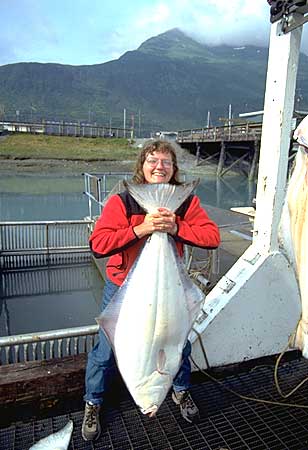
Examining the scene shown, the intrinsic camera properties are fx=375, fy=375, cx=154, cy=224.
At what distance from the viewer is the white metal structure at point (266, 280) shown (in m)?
2.42

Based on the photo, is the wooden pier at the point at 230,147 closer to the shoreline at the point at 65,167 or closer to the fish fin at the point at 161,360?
the shoreline at the point at 65,167

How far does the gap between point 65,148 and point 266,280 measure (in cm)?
3789

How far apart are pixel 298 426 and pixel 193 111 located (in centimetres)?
19787

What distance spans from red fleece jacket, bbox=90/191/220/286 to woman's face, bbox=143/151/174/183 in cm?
19

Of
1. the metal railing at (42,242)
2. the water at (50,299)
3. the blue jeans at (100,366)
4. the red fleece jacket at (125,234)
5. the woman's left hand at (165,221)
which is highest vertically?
the woman's left hand at (165,221)

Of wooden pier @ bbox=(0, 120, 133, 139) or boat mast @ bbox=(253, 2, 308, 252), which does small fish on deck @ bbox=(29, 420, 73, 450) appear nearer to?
boat mast @ bbox=(253, 2, 308, 252)

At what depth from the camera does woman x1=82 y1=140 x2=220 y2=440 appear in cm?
183

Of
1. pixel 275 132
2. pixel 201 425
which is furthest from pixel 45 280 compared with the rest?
pixel 275 132

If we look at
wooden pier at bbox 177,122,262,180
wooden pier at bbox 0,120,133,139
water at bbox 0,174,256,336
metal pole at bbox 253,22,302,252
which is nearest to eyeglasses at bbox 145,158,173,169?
metal pole at bbox 253,22,302,252

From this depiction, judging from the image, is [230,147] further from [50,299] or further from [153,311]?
[153,311]

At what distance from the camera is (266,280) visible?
2.73 metres

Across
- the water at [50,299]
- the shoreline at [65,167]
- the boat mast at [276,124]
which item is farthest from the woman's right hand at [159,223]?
the shoreline at [65,167]

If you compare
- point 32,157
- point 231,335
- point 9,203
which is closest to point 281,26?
point 231,335

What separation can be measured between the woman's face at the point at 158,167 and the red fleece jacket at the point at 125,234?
193mm
